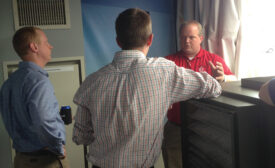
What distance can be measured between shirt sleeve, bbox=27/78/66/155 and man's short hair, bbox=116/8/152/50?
2.30ft

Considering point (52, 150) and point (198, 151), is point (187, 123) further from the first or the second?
point (52, 150)

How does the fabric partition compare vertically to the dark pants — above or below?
above

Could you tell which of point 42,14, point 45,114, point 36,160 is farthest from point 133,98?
point 42,14

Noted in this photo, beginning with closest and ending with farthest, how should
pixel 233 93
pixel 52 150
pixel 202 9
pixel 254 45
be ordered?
1. pixel 233 93
2. pixel 52 150
3. pixel 254 45
4. pixel 202 9

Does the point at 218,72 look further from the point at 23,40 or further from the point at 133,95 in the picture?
the point at 23,40

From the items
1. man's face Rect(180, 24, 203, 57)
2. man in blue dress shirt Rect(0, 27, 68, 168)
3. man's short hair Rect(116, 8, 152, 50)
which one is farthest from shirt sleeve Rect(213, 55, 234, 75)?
man in blue dress shirt Rect(0, 27, 68, 168)

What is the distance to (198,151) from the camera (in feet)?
3.70

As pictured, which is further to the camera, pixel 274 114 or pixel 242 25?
pixel 242 25

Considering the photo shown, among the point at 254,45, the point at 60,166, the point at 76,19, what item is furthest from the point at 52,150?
the point at 254,45

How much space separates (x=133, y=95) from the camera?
105 centimetres

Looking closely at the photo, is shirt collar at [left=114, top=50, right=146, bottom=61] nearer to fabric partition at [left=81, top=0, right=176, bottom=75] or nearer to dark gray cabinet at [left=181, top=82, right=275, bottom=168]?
dark gray cabinet at [left=181, top=82, right=275, bottom=168]

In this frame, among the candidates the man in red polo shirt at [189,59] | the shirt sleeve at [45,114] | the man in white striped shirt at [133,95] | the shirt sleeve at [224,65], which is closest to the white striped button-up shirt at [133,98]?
the man in white striped shirt at [133,95]

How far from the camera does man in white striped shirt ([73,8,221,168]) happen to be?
41.9 inches

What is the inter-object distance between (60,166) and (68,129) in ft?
3.46
